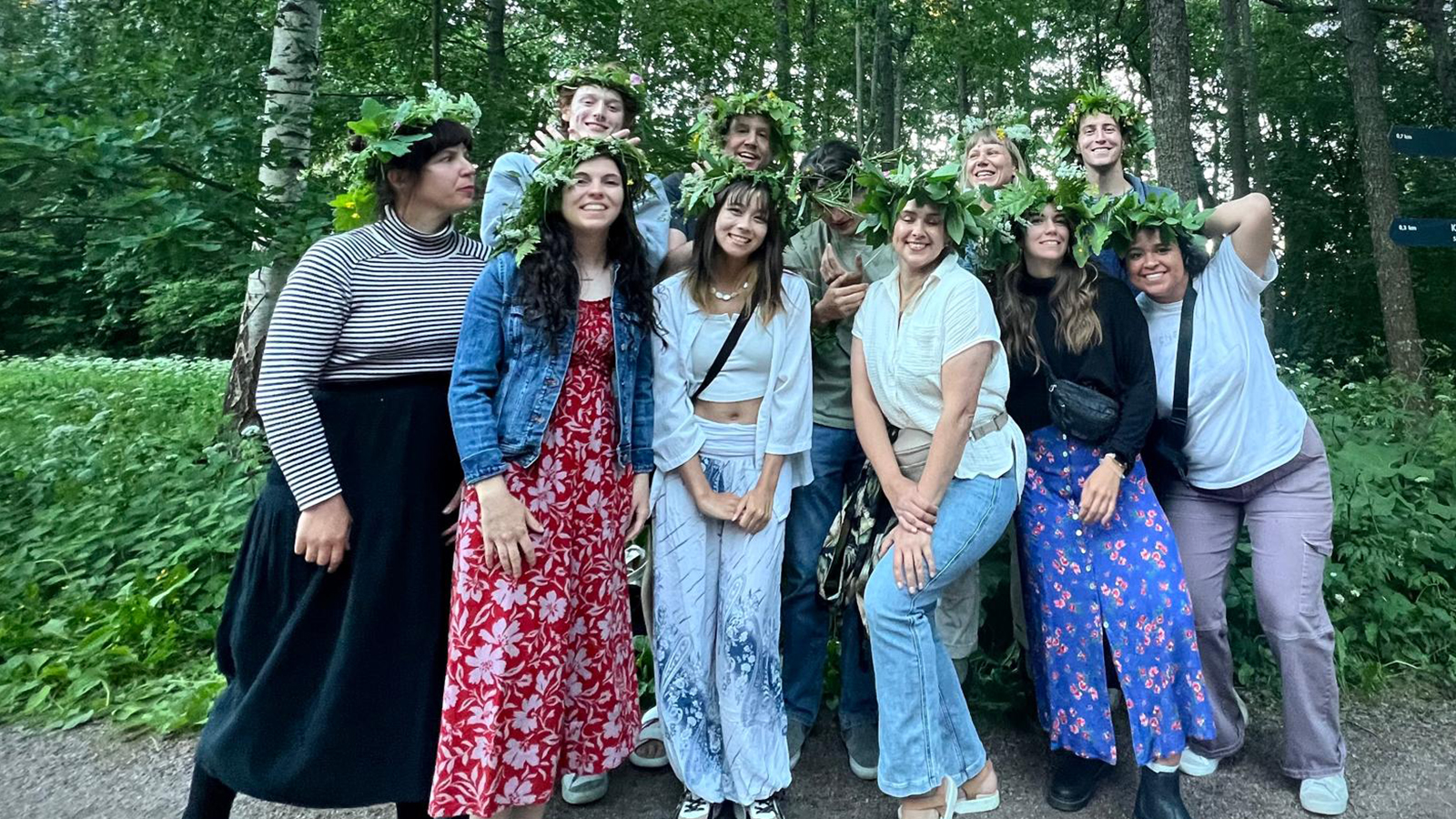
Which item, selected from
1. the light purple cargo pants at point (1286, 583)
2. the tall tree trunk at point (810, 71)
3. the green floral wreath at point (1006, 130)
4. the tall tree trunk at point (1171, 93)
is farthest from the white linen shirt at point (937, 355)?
the tall tree trunk at point (810, 71)

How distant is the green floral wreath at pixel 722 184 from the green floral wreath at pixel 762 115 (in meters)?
0.44

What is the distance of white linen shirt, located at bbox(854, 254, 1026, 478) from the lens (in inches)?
112

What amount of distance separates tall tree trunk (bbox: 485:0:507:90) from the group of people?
4.52 metres

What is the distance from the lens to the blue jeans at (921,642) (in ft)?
9.30

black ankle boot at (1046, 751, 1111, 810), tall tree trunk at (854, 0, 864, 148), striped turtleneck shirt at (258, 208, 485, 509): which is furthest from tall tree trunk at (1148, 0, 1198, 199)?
tall tree trunk at (854, 0, 864, 148)

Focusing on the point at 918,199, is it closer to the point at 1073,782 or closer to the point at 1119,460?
the point at 1119,460

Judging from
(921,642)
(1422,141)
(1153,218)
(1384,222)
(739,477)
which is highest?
(1384,222)

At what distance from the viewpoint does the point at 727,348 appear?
2955 mm

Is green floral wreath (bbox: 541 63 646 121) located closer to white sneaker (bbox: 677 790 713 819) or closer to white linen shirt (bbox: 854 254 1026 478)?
white linen shirt (bbox: 854 254 1026 478)

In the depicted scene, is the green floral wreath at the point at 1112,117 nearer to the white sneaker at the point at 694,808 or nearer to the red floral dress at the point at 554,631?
the red floral dress at the point at 554,631

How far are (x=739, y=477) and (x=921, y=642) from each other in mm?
841

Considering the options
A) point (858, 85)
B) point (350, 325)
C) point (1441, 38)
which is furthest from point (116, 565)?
point (858, 85)

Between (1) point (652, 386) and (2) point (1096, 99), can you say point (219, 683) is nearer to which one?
(1) point (652, 386)

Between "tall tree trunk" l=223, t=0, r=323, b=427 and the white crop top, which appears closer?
the white crop top
